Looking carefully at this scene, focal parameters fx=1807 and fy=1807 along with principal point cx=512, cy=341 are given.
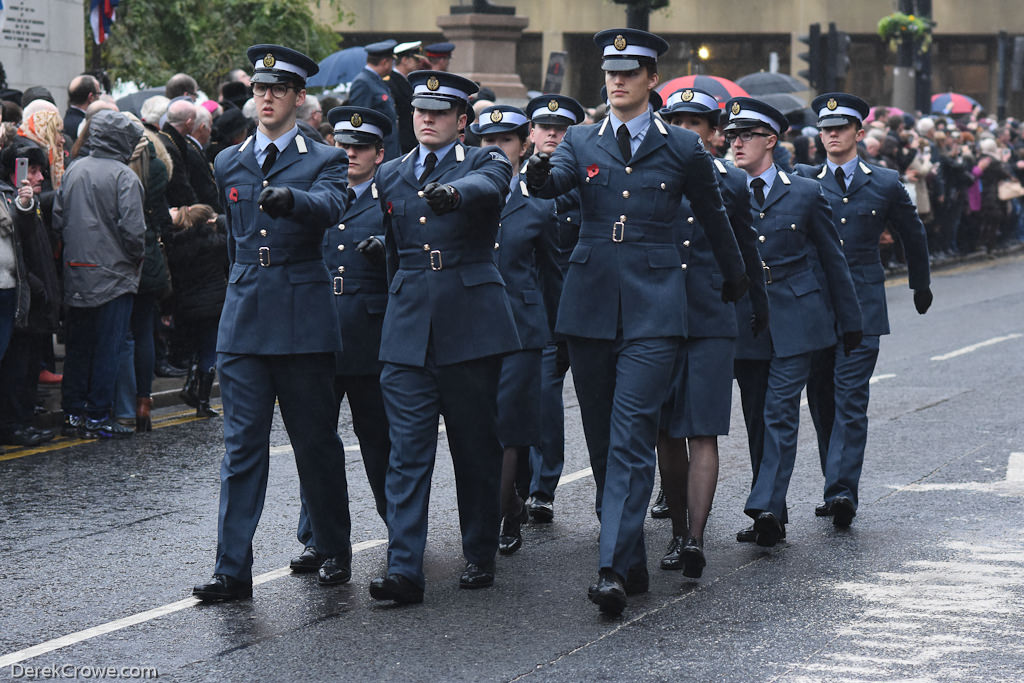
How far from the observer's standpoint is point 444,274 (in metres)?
6.75

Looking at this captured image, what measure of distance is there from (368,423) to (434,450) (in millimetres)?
717

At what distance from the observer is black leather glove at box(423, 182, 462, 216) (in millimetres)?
6258

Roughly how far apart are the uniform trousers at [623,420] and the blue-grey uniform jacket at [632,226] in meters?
0.09

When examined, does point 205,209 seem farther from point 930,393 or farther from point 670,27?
point 670,27

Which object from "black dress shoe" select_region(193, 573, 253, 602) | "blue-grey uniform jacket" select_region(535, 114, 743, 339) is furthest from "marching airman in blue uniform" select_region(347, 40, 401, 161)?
"black dress shoe" select_region(193, 573, 253, 602)

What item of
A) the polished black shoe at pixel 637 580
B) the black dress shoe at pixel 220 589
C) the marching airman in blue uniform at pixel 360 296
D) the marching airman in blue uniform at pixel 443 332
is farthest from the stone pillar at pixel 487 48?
the black dress shoe at pixel 220 589

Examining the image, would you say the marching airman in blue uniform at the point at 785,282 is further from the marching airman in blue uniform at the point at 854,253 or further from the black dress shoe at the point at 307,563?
the black dress shoe at the point at 307,563

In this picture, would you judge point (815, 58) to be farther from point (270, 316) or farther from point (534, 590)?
point (270, 316)

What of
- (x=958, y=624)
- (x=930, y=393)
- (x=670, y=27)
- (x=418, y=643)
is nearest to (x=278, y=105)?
(x=418, y=643)

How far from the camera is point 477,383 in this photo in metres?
6.83

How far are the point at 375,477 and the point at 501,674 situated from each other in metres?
1.96

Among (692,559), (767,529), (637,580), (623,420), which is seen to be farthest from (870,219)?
(637,580)

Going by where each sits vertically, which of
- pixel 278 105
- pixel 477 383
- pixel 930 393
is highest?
pixel 278 105

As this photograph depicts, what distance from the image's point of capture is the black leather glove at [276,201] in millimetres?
6242
